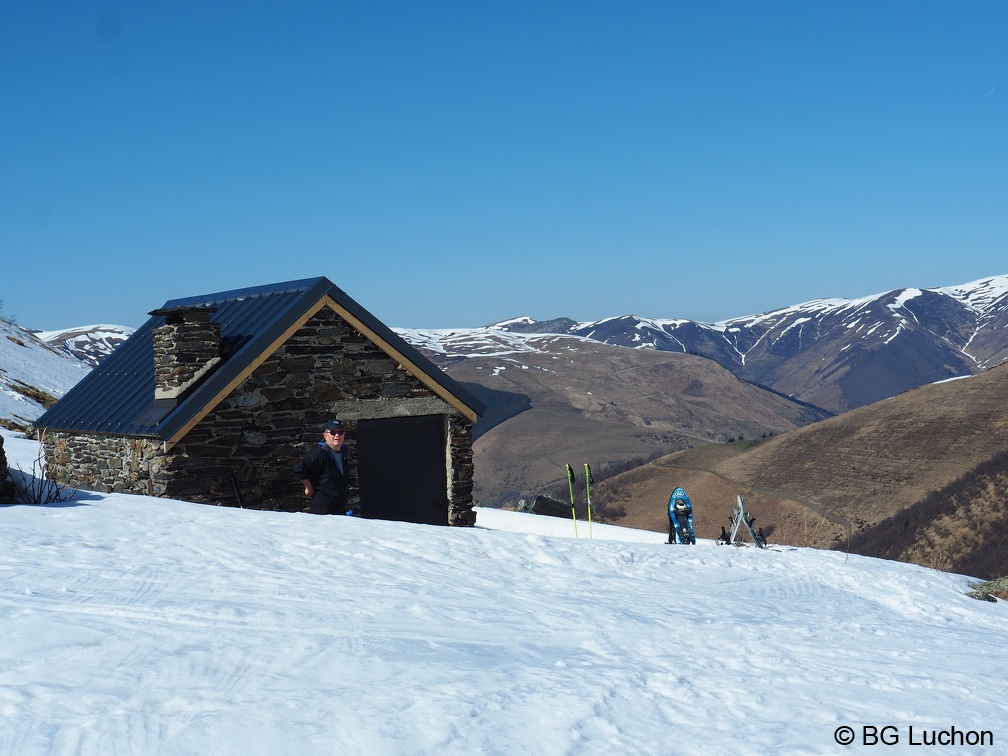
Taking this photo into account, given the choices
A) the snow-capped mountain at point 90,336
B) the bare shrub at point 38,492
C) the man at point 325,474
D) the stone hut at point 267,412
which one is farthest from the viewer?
the snow-capped mountain at point 90,336

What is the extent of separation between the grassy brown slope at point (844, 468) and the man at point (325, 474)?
1315 inches

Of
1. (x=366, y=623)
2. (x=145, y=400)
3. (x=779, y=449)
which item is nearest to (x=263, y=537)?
(x=366, y=623)

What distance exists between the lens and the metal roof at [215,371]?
12.4m

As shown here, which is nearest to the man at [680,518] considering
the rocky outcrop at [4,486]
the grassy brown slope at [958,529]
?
the rocky outcrop at [4,486]

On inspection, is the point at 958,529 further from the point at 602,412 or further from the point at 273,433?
the point at 602,412

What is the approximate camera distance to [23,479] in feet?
31.9

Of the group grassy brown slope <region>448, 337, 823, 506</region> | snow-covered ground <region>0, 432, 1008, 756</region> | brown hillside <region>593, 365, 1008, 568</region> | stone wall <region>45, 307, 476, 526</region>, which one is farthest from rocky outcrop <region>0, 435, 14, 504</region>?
grassy brown slope <region>448, 337, 823, 506</region>

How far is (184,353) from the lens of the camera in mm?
12766

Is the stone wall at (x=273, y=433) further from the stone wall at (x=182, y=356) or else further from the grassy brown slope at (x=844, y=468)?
the grassy brown slope at (x=844, y=468)

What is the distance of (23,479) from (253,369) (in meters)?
Answer: 3.62

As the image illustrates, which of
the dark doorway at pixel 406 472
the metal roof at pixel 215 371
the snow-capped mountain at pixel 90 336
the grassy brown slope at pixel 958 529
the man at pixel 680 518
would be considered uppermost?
the snow-capped mountain at pixel 90 336

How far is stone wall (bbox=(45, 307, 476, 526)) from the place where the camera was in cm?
1243

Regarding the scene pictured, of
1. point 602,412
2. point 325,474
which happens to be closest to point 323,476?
point 325,474

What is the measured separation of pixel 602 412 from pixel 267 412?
132m
